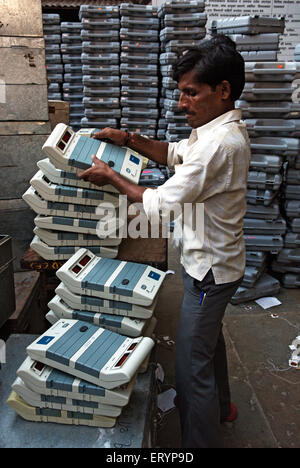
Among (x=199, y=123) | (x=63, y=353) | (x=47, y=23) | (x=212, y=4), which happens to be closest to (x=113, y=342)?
(x=63, y=353)

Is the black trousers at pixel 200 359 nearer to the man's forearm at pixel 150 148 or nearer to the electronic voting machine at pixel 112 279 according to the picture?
the electronic voting machine at pixel 112 279

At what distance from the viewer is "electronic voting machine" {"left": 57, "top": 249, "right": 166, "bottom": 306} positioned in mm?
2342

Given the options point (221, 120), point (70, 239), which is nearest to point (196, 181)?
point (221, 120)

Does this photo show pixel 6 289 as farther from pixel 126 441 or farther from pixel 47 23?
pixel 47 23

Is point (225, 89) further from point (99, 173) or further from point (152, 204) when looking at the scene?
point (99, 173)

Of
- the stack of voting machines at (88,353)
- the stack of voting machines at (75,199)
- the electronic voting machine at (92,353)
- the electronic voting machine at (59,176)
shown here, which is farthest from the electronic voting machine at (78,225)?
the electronic voting machine at (92,353)

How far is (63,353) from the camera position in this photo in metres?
2.00

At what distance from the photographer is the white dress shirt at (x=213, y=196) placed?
6.25 feet

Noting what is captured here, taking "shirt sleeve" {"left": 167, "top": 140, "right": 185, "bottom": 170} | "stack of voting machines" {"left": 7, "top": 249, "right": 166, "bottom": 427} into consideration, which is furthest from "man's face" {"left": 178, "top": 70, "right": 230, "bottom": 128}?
"stack of voting machines" {"left": 7, "top": 249, "right": 166, "bottom": 427}

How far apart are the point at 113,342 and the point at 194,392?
0.49m

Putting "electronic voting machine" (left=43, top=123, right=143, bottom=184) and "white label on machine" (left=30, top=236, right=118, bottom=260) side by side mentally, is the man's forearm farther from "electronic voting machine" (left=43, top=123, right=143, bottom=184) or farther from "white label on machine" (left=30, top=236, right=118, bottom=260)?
"white label on machine" (left=30, top=236, right=118, bottom=260)

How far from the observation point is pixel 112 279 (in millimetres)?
2426

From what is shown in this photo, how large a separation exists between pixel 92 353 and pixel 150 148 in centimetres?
142

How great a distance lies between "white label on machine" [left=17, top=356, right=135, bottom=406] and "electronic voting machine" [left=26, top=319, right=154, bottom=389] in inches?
1.3
